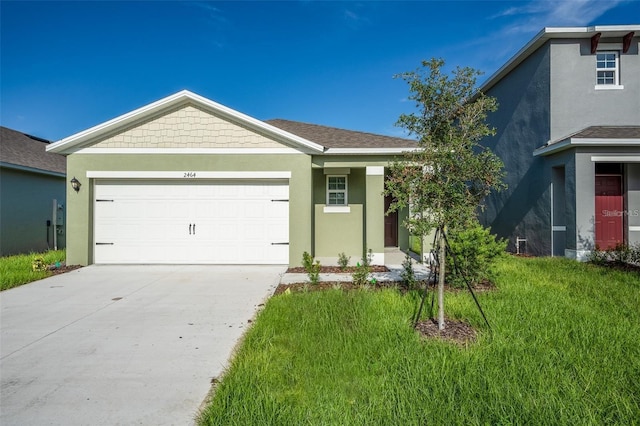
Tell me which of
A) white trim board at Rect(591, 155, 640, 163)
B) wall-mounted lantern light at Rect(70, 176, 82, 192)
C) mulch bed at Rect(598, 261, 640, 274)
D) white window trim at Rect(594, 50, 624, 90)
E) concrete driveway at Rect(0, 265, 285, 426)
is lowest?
concrete driveway at Rect(0, 265, 285, 426)

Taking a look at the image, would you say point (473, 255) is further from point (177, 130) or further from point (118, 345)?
point (177, 130)

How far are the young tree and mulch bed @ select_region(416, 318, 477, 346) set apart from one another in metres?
0.12

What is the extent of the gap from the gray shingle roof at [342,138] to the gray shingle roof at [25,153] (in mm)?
9390

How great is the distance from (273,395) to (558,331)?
12.1ft

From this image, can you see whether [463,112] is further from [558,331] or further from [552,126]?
[552,126]

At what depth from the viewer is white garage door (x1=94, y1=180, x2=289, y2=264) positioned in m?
8.81

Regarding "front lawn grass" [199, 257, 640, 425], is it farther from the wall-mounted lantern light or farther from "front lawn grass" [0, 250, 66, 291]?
the wall-mounted lantern light

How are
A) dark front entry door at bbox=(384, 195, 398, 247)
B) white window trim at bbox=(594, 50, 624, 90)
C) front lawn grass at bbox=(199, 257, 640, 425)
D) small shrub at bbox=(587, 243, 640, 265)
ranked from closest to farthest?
front lawn grass at bbox=(199, 257, 640, 425), small shrub at bbox=(587, 243, 640, 265), white window trim at bbox=(594, 50, 624, 90), dark front entry door at bbox=(384, 195, 398, 247)

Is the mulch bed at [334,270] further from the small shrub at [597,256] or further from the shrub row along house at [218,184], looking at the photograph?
the small shrub at [597,256]

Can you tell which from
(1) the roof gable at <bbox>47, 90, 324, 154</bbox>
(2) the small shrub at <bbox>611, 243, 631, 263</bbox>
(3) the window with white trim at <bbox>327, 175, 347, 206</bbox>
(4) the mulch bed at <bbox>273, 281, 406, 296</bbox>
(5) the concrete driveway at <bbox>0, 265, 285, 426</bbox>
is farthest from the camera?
(3) the window with white trim at <bbox>327, 175, 347, 206</bbox>

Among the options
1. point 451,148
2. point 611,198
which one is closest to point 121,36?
point 451,148

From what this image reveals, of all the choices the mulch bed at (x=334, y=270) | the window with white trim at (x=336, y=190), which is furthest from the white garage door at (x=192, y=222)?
the window with white trim at (x=336, y=190)

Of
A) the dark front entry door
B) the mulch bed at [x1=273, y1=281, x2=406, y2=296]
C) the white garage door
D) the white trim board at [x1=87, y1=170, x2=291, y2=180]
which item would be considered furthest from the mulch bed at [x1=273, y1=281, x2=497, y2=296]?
the dark front entry door

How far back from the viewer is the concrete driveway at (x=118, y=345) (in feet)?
9.18
